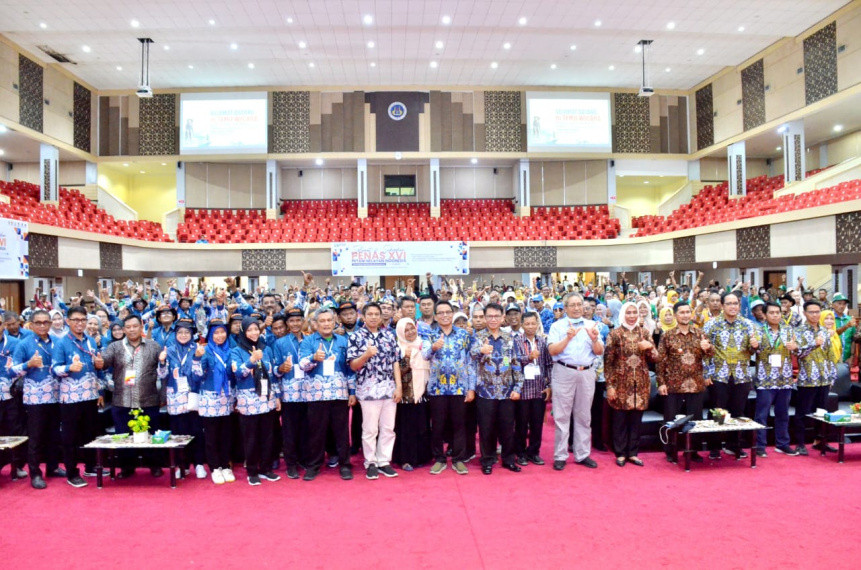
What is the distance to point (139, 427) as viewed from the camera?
14.6 feet

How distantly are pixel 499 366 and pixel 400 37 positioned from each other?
11.8m

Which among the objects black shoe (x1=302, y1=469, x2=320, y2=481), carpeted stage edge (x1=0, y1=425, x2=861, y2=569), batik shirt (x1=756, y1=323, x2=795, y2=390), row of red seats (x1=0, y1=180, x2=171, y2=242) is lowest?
carpeted stage edge (x1=0, y1=425, x2=861, y2=569)

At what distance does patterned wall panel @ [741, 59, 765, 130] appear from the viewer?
51.6ft

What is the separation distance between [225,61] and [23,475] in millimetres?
13796

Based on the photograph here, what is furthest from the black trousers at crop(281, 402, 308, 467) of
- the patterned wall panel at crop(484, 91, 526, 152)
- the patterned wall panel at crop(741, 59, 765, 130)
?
the patterned wall panel at crop(741, 59, 765, 130)

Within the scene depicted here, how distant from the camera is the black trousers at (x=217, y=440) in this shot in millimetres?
4496

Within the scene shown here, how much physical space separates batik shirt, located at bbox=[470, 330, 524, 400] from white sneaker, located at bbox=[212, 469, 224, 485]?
2.15 meters

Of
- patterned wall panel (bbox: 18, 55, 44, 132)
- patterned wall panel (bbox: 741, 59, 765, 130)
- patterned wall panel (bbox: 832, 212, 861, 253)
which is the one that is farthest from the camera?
patterned wall panel (bbox: 741, 59, 765, 130)

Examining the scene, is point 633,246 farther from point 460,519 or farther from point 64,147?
point 64,147

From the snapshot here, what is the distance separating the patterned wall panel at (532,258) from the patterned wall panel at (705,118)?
654 centimetres

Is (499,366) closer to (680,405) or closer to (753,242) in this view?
(680,405)

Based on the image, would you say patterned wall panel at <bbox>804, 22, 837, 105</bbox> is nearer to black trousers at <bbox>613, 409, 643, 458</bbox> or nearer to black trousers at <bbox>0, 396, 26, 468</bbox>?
black trousers at <bbox>613, 409, 643, 458</bbox>

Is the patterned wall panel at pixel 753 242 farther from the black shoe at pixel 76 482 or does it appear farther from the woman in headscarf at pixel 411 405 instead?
the black shoe at pixel 76 482

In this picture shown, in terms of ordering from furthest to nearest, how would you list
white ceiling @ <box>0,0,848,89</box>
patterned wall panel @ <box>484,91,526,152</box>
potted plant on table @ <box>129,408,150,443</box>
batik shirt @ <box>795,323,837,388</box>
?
patterned wall panel @ <box>484,91,526,152</box>
white ceiling @ <box>0,0,848,89</box>
batik shirt @ <box>795,323,837,388</box>
potted plant on table @ <box>129,408,150,443</box>
